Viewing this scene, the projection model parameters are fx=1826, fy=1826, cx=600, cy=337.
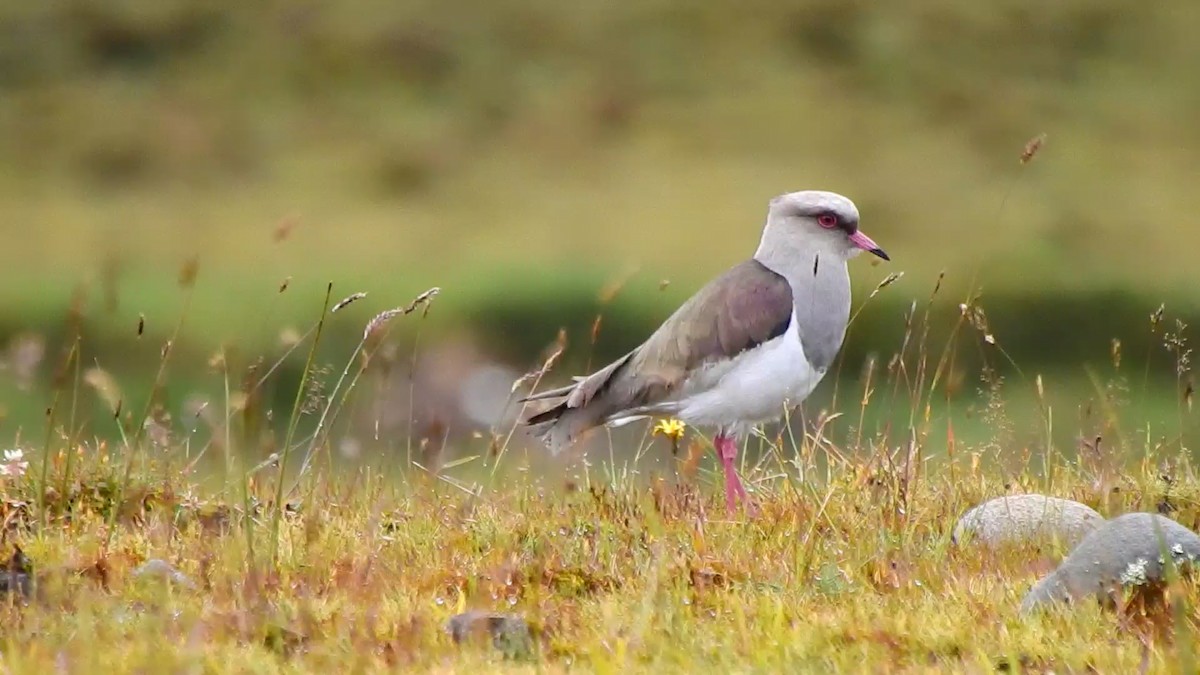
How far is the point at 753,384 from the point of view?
325 inches

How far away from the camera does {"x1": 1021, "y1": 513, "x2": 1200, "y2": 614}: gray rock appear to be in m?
5.62

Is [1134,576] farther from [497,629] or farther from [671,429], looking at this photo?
[671,429]

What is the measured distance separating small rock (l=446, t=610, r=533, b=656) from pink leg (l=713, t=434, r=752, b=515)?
1806mm

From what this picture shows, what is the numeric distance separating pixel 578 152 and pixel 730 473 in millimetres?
30034

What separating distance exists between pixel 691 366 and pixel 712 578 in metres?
2.40

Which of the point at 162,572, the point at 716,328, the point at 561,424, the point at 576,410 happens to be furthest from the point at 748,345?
the point at 162,572

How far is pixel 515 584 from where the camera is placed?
6172 mm

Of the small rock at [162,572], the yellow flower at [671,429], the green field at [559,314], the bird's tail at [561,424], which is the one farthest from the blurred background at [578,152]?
the small rock at [162,572]

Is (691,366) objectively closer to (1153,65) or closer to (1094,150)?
(1094,150)

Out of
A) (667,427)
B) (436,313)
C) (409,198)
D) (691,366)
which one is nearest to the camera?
(667,427)

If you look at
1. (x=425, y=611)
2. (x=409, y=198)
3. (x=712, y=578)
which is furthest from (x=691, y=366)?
(x=409, y=198)

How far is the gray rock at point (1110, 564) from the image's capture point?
5.62 metres

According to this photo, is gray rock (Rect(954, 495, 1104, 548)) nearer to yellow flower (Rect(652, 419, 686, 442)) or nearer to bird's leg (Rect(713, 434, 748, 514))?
bird's leg (Rect(713, 434, 748, 514))

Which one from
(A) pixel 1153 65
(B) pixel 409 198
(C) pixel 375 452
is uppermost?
(C) pixel 375 452
